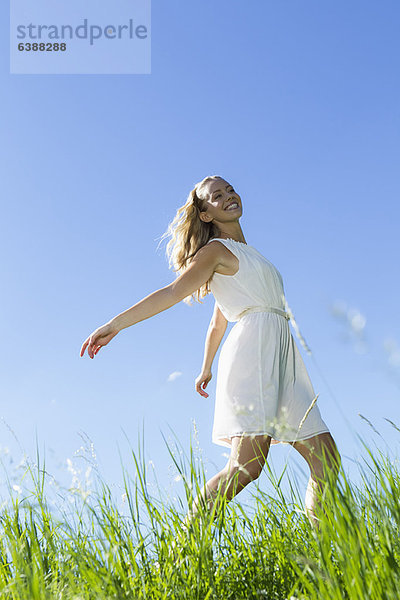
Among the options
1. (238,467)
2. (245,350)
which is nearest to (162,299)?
(245,350)

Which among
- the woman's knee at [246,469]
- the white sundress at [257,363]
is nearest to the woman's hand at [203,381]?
the white sundress at [257,363]

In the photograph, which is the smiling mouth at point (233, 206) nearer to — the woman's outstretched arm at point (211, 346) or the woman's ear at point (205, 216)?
the woman's ear at point (205, 216)

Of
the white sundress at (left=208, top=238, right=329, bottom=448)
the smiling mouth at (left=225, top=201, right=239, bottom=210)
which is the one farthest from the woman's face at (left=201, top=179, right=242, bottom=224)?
the white sundress at (left=208, top=238, right=329, bottom=448)

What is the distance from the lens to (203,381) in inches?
137

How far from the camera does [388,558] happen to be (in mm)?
1616

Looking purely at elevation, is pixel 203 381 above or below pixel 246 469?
above

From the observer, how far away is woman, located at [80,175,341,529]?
2779 mm

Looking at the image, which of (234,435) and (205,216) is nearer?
(234,435)

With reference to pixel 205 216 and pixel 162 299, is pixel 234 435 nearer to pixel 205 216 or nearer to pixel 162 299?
pixel 162 299

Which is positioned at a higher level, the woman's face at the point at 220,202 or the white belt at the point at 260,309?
the woman's face at the point at 220,202

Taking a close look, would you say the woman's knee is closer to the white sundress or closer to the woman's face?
the white sundress

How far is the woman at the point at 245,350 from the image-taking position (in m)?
2.78

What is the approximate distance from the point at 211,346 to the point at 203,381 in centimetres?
20

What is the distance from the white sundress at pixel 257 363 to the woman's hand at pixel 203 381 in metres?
0.34
